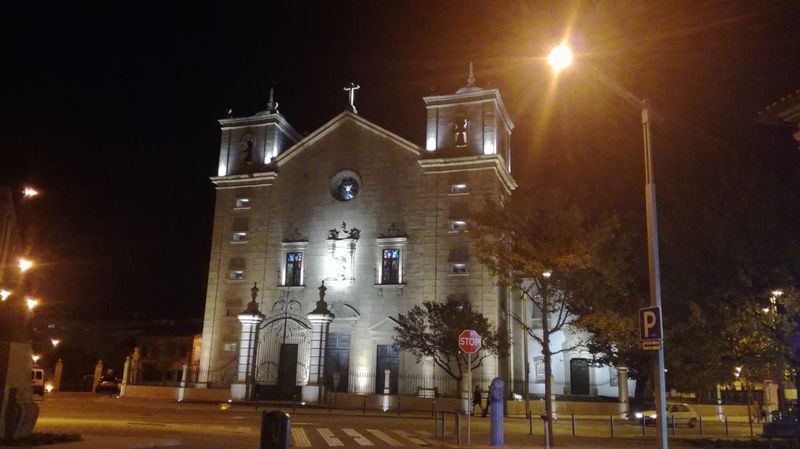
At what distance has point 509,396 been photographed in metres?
40.4

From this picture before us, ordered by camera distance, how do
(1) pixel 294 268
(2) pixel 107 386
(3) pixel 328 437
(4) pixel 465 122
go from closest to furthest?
1. (3) pixel 328 437
2. (4) pixel 465 122
3. (1) pixel 294 268
4. (2) pixel 107 386

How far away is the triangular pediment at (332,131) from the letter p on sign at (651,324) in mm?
33343

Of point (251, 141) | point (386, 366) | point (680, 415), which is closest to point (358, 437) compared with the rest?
point (680, 415)

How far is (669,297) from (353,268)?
26188 mm

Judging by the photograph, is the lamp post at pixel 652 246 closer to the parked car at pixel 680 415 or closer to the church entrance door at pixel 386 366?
the parked car at pixel 680 415

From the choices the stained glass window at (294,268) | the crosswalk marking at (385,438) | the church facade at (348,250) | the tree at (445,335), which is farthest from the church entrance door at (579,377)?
the crosswalk marking at (385,438)

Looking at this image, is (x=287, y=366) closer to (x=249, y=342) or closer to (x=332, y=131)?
(x=249, y=342)

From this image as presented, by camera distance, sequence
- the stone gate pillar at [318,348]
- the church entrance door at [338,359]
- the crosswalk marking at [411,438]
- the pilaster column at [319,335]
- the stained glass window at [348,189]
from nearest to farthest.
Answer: the crosswalk marking at [411,438], the stone gate pillar at [318,348], the pilaster column at [319,335], the church entrance door at [338,359], the stained glass window at [348,189]

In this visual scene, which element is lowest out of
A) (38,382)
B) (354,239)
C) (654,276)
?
(38,382)

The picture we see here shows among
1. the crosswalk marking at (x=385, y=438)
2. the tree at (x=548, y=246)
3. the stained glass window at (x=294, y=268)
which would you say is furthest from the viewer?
the stained glass window at (x=294, y=268)

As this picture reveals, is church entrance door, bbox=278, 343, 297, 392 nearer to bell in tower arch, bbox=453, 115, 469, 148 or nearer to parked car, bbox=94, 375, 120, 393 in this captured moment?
parked car, bbox=94, 375, 120, 393

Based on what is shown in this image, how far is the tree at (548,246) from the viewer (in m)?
21.1

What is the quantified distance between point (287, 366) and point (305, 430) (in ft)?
67.7

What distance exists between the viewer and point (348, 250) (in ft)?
145
